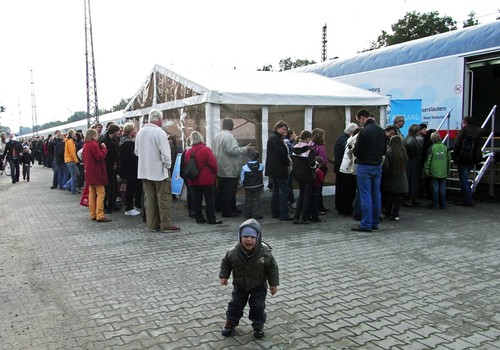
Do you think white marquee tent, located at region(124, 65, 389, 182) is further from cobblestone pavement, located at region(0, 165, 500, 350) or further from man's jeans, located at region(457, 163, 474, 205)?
cobblestone pavement, located at region(0, 165, 500, 350)

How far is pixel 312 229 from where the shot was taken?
7359mm

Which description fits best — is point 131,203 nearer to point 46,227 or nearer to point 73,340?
point 46,227

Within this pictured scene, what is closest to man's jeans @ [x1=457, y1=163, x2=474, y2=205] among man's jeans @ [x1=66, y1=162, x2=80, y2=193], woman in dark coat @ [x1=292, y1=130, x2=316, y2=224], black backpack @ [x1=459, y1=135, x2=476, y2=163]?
black backpack @ [x1=459, y1=135, x2=476, y2=163]

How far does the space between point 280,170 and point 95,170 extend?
3.33m

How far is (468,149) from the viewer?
364 inches

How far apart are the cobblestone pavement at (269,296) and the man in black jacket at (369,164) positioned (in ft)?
1.35

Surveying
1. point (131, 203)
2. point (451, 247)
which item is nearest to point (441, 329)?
point (451, 247)

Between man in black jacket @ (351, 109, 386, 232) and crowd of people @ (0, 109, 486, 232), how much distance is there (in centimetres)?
2

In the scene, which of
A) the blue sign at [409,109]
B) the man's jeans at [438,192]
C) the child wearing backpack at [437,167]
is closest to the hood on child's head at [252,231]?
the child wearing backpack at [437,167]

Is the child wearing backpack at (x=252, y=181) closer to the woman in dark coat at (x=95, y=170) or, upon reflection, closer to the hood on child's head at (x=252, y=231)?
the woman in dark coat at (x=95, y=170)

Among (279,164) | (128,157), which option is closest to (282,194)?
(279,164)

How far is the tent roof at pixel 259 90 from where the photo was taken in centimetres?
893

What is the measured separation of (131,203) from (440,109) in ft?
25.4

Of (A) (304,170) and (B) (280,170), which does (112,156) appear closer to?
(B) (280,170)
